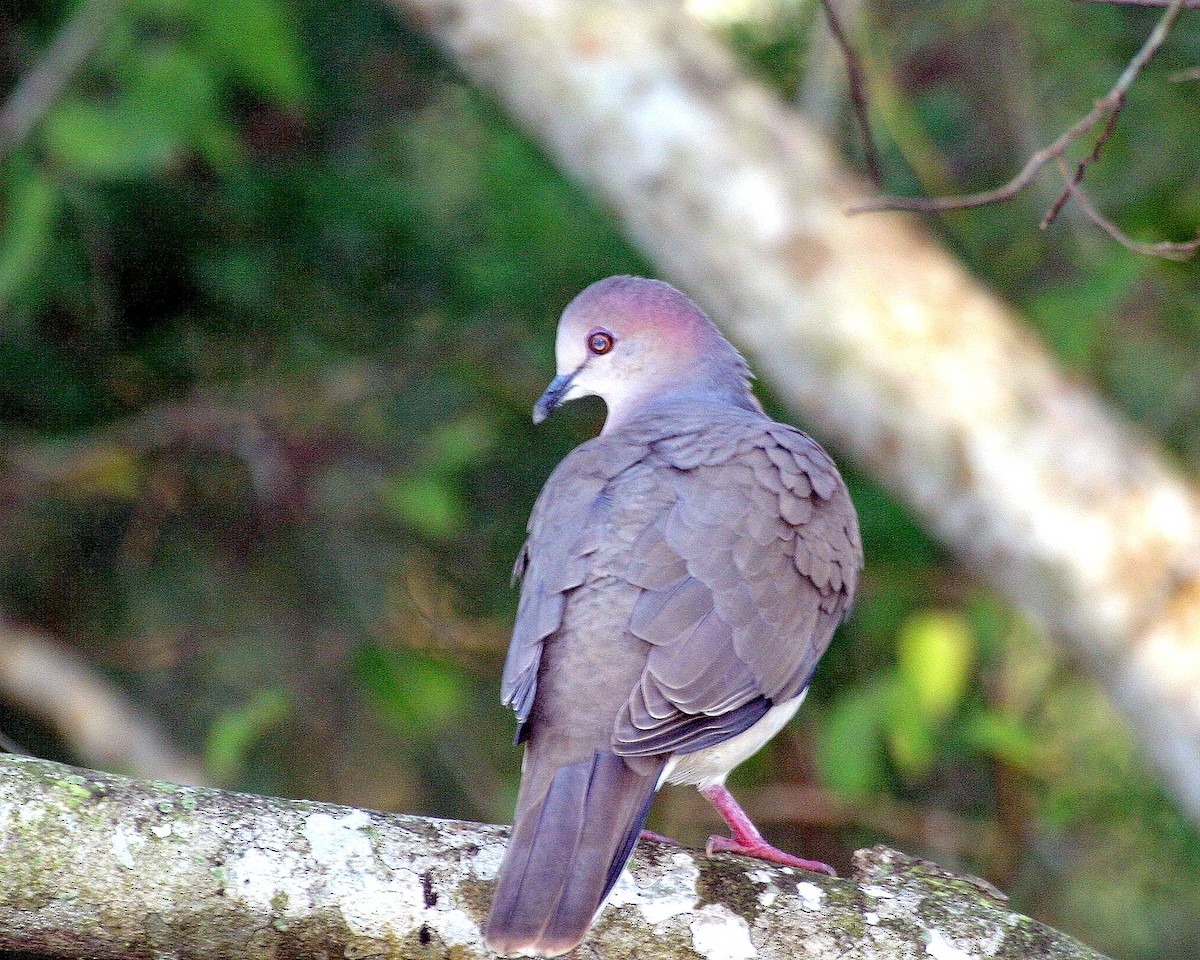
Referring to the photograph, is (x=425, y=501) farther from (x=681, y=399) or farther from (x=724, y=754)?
(x=724, y=754)

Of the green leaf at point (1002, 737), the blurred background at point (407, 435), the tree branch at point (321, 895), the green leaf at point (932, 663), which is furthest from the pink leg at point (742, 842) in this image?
the blurred background at point (407, 435)

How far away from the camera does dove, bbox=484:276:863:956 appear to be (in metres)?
2.63

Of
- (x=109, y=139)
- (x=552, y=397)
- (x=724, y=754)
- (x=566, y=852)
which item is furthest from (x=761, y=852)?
(x=109, y=139)

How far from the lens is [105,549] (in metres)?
6.00

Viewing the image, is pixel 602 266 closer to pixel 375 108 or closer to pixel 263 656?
pixel 375 108

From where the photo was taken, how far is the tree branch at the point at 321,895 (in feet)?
7.64

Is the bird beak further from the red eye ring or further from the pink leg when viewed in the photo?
the pink leg

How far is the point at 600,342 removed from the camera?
4020mm

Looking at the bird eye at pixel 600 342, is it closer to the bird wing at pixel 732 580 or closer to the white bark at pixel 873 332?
the bird wing at pixel 732 580

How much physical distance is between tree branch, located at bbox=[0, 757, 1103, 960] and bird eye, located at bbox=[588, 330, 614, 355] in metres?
1.74

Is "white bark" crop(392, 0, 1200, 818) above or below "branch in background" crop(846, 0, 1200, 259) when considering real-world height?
below

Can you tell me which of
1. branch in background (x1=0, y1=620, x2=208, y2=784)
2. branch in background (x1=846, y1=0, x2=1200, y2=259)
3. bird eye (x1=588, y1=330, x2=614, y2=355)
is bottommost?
branch in background (x1=0, y1=620, x2=208, y2=784)

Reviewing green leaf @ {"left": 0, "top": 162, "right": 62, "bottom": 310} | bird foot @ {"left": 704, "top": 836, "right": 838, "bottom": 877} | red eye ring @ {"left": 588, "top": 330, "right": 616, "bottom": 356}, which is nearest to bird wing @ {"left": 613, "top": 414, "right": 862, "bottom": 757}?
bird foot @ {"left": 704, "top": 836, "right": 838, "bottom": 877}

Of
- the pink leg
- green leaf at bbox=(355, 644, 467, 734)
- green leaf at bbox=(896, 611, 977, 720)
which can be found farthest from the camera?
green leaf at bbox=(355, 644, 467, 734)
